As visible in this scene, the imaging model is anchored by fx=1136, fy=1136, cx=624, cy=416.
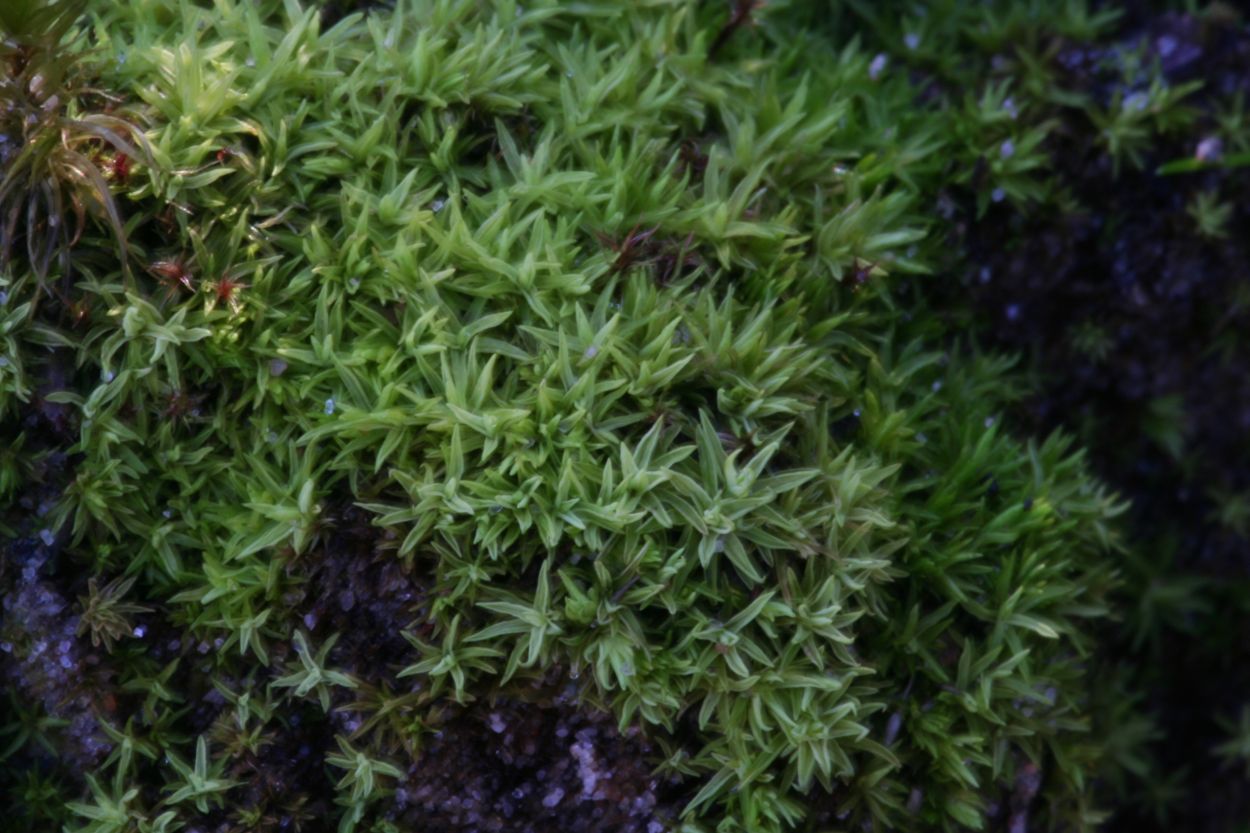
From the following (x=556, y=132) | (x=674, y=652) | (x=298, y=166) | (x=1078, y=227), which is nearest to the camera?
(x=674, y=652)

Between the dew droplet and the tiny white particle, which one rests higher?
the dew droplet

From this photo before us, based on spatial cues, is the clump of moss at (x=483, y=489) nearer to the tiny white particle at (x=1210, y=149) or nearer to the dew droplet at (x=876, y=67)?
the dew droplet at (x=876, y=67)

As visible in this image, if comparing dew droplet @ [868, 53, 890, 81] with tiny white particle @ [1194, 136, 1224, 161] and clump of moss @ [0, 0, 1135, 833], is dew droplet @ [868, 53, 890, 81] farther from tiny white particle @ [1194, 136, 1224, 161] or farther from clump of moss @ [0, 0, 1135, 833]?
tiny white particle @ [1194, 136, 1224, 161]

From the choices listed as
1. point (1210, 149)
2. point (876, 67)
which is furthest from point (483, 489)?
point (1210, 149)

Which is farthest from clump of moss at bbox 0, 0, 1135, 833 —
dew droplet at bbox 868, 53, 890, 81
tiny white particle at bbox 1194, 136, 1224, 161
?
tiny white particle at bbox 1194, 136, 1224, 161

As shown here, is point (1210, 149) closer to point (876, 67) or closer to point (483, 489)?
point (876, 67)

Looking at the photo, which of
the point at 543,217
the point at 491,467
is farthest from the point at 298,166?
the point at 491,467

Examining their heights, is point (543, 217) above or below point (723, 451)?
above

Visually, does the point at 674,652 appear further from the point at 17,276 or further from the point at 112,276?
the point at 17,276
